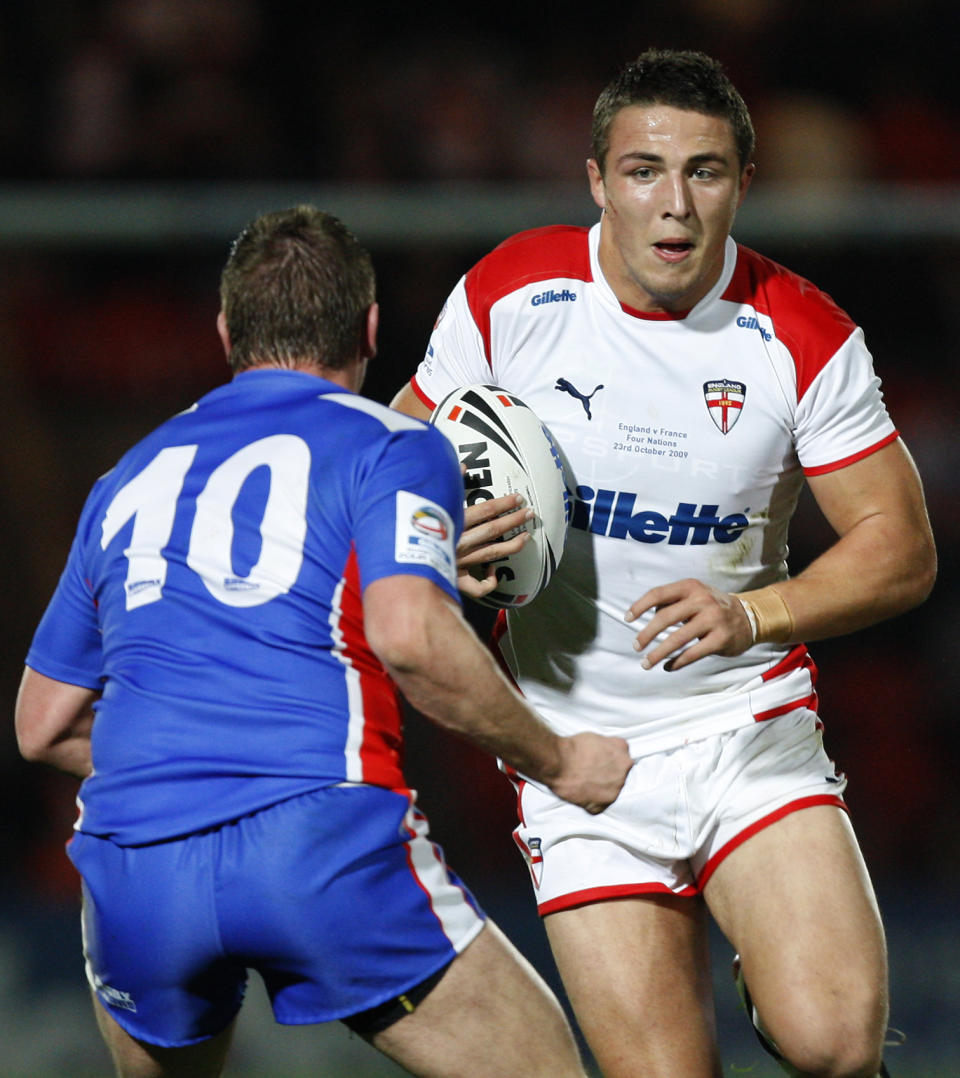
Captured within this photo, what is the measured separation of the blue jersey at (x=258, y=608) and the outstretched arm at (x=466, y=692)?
58mm

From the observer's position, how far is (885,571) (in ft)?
10.0

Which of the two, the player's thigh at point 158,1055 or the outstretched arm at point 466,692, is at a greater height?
the outstretched arm at point 466,692

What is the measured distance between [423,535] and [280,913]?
662mm

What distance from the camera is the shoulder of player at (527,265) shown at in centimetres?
327

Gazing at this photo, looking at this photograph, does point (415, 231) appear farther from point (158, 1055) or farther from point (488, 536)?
point (158, 1055)

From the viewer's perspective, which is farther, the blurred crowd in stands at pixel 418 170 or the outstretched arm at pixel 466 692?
the blurred crowd in stands at pixel 418 170

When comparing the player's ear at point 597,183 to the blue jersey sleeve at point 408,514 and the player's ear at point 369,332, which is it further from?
the blue jersey sleeve at point 408,514

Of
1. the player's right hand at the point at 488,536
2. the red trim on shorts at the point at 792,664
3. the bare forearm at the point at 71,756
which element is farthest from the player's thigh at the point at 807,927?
the bare forearm at the point at 71,756

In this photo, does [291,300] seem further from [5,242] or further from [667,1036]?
[5,242]

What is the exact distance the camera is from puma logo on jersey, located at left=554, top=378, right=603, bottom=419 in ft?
10.5

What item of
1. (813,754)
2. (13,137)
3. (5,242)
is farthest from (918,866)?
(13,137)

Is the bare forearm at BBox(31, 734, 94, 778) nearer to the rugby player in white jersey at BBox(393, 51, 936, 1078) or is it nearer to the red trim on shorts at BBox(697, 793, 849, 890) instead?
the rugby player in white jersey at BBox(393, 51, 936, 1078)

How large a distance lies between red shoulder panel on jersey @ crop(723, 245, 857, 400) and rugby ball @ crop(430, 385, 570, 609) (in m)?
0.56

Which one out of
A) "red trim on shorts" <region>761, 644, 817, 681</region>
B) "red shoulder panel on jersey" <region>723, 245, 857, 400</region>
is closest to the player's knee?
"red trim on shorts" <region>761, 644, 817, 681</region>
